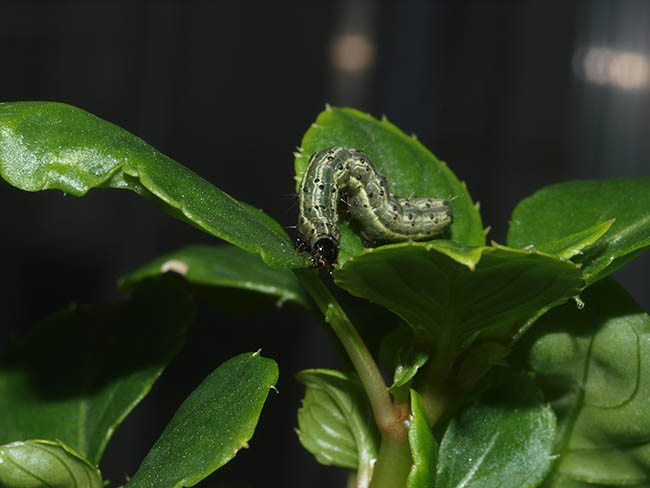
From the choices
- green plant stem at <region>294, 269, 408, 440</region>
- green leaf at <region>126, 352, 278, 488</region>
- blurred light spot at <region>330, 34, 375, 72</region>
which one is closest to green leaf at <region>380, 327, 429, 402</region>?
green plant stem at <region>294, 269, 408, 440</region>

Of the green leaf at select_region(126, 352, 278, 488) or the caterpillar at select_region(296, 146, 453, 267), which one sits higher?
the caterpillar at select_region(296, 146, 453, 267)

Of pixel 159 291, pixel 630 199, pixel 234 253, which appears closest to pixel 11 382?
pixel 159 291

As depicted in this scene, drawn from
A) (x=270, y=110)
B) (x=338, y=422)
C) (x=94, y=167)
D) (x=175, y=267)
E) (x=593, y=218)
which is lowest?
(x=270, y=110)

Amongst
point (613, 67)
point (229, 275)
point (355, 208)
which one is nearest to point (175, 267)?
point (229, 275)

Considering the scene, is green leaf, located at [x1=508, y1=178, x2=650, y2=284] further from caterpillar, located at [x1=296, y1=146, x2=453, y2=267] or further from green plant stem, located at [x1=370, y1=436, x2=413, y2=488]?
green plant stem, located at [x1=370, y1=436, x2=413, y2=488]

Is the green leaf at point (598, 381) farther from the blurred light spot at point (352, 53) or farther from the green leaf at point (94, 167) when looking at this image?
the blurred light spot at point (352, 53)

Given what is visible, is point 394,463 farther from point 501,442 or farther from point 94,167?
point 94,167

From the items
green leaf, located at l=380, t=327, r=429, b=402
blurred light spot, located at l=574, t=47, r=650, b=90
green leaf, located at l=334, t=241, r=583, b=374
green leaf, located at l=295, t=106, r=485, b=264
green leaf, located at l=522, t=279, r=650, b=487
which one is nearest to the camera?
green leaf, located at l=334, t=241, r=583, b=374

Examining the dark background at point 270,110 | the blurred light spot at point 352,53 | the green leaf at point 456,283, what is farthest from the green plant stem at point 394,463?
the blurred light spot at point 352,53
